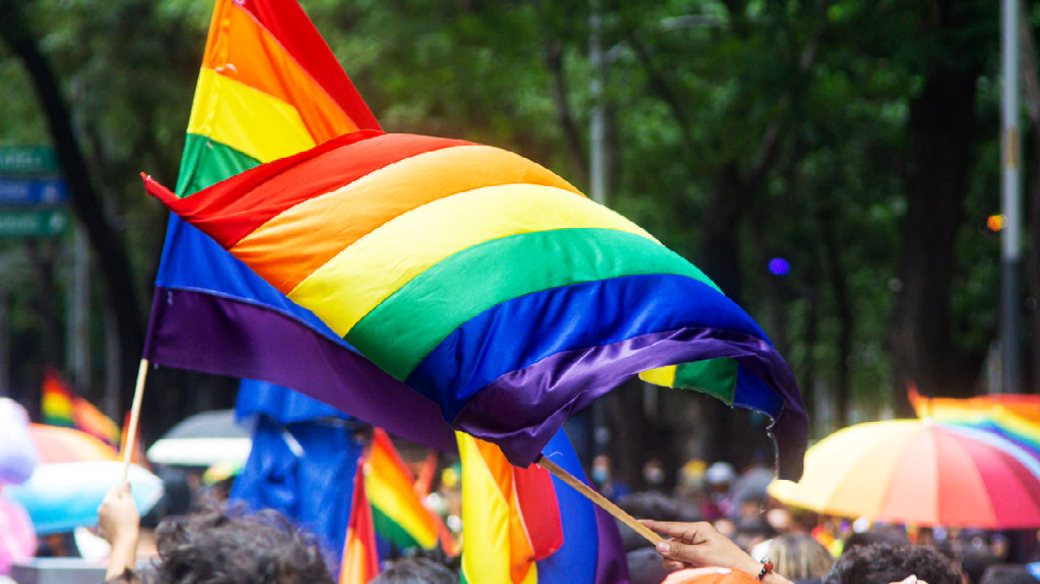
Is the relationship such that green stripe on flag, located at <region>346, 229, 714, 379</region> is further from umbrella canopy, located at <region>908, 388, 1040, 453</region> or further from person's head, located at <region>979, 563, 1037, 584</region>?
umbrella canopy, located at <region>908, 388, 1040, 453</region>

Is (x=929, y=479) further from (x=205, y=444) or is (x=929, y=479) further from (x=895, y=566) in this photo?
(x=205, y=444)

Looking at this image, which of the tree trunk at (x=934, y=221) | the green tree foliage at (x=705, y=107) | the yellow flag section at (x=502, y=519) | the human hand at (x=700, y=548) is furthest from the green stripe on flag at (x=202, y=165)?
the tree trunk at (x=934, y=221)

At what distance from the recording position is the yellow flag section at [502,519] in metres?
4.34

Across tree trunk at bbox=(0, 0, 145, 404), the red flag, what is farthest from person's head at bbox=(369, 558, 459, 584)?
tree trunk at bbox=(0, 0, 145, 404)

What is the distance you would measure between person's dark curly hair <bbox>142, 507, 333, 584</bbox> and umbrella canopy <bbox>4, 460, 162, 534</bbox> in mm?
4188

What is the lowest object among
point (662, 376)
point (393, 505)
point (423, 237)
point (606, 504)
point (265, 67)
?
point (393, 505)

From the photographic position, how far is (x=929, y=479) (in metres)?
6.28

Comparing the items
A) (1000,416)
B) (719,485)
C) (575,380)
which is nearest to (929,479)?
(1000,416)

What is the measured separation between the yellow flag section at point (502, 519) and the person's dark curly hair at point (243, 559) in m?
1.66

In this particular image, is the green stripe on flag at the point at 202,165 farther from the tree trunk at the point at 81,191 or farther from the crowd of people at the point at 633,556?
the tree trunk at the point at 81,191

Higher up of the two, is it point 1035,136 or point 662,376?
point 1035,136

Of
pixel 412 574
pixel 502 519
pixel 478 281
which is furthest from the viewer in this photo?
pixel 502 519

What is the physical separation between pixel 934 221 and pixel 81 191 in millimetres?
10218

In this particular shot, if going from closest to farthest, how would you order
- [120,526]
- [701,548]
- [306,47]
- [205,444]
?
1. [120,526]
2. [701,548]
3. [306,47]
4. [205,444]
